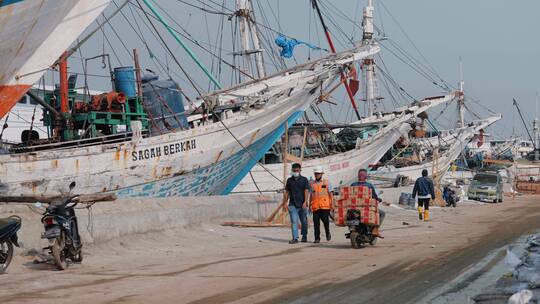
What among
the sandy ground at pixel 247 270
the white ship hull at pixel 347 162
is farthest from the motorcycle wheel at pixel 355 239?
the white ship hull at pixel 347 162

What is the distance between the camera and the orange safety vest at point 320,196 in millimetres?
14148

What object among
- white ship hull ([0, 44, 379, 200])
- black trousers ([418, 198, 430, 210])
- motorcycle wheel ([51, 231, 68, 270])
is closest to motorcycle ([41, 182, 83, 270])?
motorcycle wheel ([51, 231, 68, 270])

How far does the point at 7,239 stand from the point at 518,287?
6.61m

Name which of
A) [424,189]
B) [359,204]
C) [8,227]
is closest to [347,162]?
[424,189]

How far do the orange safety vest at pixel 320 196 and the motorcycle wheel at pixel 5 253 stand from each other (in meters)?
6.29

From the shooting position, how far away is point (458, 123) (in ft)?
191

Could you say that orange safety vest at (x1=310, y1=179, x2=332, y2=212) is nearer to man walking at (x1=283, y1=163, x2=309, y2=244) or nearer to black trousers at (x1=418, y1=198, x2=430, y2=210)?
man walking at (x1=283, y1=163, x2=309, y2=244)

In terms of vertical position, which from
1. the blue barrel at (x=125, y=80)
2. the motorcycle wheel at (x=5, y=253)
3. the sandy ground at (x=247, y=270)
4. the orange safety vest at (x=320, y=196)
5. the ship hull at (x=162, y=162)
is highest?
the blue barrel at (x=125, y=80)

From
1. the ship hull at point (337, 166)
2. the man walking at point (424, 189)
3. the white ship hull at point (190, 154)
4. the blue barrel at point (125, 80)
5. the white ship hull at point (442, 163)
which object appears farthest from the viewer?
the white ship hull at point (442, 163)

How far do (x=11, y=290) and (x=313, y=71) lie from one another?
18724 mm

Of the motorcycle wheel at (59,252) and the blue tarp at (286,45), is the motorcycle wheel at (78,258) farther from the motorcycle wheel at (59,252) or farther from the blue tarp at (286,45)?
the blue tarp at (286,45)

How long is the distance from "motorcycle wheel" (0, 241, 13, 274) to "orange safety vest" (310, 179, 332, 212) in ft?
20.6

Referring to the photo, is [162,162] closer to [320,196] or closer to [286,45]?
[320,196]

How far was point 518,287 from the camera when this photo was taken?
6285 millimetres
